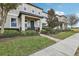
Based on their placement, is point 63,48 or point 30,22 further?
point 30,22

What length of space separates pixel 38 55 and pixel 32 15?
2.21 metres

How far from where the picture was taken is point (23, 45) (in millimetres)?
6586

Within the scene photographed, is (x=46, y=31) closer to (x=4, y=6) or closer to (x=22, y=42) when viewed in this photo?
(x=22, y=42)

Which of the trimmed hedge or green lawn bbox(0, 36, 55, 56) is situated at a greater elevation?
the trimmed hedge

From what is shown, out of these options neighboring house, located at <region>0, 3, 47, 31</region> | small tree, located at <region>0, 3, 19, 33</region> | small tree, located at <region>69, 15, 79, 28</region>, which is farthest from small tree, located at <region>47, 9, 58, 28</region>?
small tree, located at <region>0, 3, 19, 33</region>

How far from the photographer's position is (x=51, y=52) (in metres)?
6.32

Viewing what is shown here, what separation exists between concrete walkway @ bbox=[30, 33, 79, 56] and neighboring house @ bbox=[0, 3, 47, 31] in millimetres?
1179

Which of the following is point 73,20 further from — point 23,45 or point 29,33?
point 23,45

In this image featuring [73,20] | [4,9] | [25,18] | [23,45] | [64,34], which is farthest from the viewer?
[25,18]

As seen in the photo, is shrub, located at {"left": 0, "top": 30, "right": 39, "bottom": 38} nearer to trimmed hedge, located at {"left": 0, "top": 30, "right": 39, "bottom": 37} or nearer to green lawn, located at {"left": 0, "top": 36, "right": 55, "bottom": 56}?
trimmed hedge, located at {"left": 0, "top": 30, "right": 39, "bottom": 37}

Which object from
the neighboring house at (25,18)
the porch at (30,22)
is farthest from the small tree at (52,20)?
the porch at (30,22)


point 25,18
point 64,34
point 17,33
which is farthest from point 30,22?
point 64,34

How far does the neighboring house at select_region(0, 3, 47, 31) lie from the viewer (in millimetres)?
7641

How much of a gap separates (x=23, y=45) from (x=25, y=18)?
1.67 m
